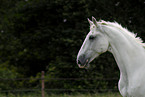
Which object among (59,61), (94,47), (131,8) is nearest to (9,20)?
(59,61)

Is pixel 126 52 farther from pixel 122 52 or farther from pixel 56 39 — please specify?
pixel 56 39

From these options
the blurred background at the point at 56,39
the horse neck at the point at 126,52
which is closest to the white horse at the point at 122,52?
the horse neck at the point at 126,52

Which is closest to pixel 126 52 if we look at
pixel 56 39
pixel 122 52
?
pixel 122 52

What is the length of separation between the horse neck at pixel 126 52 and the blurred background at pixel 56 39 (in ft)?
19.7

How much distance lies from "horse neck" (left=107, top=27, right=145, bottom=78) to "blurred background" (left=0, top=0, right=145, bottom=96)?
6.01 metres

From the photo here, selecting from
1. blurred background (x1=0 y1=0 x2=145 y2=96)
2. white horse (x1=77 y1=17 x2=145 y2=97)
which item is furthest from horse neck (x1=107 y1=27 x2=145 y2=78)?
blurred background (x1=0 y1=0 x2=145 y2=96)

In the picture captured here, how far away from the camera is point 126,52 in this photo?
129 inches

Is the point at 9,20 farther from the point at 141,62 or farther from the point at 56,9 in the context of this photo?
the point at 141,62

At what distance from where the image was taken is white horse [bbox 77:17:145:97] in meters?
3.12

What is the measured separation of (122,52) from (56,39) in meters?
8.35

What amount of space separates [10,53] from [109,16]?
6686mm

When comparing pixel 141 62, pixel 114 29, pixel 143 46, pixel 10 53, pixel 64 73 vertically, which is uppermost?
pixel 10 53

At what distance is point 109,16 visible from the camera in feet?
37.4

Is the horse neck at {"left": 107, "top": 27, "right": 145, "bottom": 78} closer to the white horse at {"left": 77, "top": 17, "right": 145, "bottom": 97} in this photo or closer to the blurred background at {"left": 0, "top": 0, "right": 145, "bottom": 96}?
the white horse at {"left": 77, "top": 17, "right": 145, "bottom": 97}
